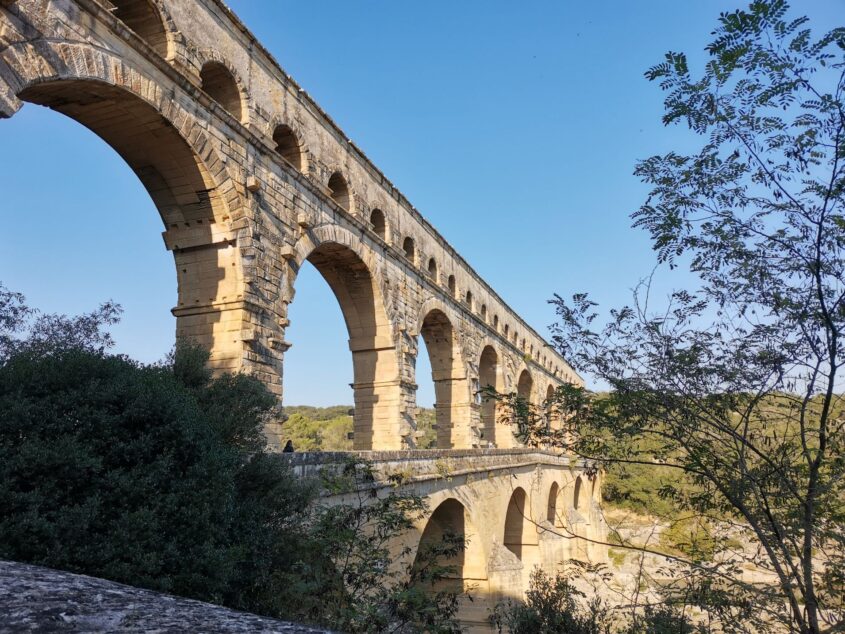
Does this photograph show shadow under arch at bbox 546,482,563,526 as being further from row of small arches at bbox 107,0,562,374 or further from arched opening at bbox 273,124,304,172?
arched opening at bbox 273,124,304,172

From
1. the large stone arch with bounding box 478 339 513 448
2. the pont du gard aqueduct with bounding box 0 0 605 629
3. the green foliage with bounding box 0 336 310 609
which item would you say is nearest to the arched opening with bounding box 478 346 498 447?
the large stone arch with bounding box 478 339 513 448

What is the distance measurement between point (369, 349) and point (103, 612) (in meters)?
11.6

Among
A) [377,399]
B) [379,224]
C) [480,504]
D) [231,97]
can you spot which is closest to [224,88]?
[231,97]

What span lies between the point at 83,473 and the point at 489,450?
41.7ft

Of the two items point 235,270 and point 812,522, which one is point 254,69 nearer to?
point 235,270

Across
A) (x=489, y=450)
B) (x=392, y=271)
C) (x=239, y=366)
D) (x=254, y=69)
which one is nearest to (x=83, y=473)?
(x=239, y=366)

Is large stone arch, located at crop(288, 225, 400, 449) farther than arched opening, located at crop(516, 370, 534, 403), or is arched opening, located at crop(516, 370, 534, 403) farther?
arched opening, located at crop(516, 370, 534, 403)

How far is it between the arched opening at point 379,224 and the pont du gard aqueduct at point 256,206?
113 mm

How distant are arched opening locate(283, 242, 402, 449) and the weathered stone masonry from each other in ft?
0.10

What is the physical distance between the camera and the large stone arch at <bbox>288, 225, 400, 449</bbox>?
13523 mm

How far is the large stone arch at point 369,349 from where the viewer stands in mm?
13523

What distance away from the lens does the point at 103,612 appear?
243cm

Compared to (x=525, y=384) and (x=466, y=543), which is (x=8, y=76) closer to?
(x=466, y=543)

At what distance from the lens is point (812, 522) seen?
4.67 meters
